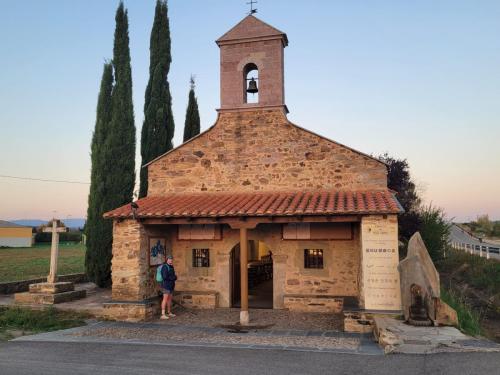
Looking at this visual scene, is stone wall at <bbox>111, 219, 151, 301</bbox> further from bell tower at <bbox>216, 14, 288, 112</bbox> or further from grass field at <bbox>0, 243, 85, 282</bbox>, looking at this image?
grass field at <bbox>0, 243, 85, 282</bbox>

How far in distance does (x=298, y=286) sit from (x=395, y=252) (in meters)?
3.17

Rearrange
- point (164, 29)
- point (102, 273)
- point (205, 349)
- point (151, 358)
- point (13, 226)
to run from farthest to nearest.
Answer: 1. point (13, 226)
2. point (164, 29)
3. point (102, 273)
4. point (205, 349)
5. point (151, 358)

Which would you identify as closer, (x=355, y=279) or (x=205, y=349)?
(x=205, y=349)

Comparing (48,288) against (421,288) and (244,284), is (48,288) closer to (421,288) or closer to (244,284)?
(244,284)

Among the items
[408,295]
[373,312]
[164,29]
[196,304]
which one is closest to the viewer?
[408,295]

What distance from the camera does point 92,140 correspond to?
53.9 feet

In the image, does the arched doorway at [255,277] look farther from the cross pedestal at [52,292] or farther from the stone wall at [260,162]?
the cross pedestal at [52,292]

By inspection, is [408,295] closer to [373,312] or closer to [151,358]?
[373,312]

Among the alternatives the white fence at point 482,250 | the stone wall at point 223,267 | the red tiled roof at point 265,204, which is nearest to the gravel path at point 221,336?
the stone wall at point 223,267

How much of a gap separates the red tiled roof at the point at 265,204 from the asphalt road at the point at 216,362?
11.0 feet

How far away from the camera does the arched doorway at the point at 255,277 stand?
1276 centimetres

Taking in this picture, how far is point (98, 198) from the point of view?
51.5 feet

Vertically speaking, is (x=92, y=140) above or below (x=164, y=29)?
below

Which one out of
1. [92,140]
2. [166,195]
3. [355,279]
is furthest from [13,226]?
[355,279]
